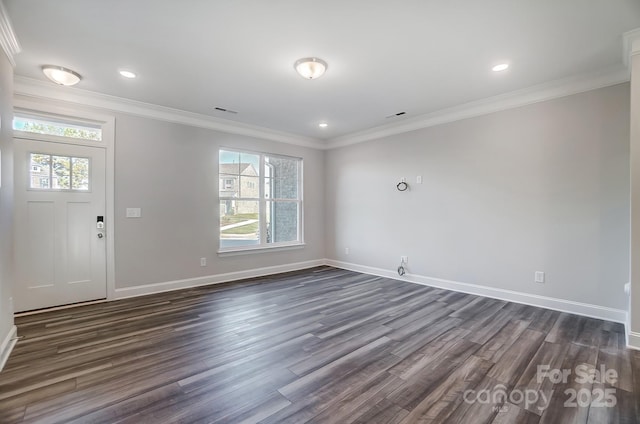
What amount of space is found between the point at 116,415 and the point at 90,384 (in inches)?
19.7

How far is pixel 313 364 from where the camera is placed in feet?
7.26

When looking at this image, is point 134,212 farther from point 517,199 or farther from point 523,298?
point 523,298

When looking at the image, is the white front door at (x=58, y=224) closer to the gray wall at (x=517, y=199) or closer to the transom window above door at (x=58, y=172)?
the transom window above door at (x=58, y=172)

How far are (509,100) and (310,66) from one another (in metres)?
2.73

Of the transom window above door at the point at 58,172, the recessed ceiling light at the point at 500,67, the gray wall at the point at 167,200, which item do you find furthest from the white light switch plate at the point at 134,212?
the recessed ceiling light at the point at 500,67

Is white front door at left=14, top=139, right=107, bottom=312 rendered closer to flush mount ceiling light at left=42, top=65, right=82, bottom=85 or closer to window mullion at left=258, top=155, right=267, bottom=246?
flush mount ceiling light at left=42, top=65, right=82, bottom=85

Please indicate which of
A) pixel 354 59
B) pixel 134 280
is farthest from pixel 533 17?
pixel 134 280

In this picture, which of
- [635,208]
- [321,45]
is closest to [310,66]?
[321,45]

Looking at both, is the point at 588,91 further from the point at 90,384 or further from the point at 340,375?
the point at 90,384

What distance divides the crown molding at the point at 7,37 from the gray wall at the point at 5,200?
73 millimetres

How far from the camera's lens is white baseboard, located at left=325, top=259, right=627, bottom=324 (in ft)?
10.3

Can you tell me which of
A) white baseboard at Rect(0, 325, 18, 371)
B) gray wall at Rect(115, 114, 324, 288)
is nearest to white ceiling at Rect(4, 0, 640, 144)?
gray wall at Rect(115, 114, 324, 288)

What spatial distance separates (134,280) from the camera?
13.2 ft

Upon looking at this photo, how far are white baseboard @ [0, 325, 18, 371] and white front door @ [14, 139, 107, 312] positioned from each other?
0.85 meters
